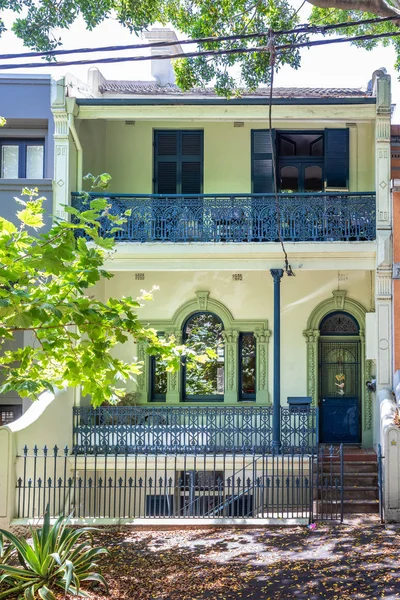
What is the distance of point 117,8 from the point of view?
1205 centimetres

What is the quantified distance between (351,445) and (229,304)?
4.34 m

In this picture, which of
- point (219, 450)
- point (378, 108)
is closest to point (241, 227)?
point (378, 108)

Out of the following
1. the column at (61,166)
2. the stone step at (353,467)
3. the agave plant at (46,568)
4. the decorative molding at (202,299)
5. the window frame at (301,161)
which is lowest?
the agave plant at (46,568)

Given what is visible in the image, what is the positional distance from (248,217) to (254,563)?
745 centimetres

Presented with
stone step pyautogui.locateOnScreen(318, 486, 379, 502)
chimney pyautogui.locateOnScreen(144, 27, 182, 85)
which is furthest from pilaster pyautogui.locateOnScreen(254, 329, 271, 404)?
chimney pyautogui.locateOnScreen(144, 27, 182, 85)

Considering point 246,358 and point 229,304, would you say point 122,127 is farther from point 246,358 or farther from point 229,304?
point 246,358

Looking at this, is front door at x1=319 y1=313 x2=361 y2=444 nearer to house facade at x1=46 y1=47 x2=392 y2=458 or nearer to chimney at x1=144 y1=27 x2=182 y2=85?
house facade at x1=46 y1=47 x2=392 y2=458

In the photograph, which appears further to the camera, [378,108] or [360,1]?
[378,108]

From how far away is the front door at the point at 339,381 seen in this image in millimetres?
15539

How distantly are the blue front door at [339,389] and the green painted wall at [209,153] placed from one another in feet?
12.4

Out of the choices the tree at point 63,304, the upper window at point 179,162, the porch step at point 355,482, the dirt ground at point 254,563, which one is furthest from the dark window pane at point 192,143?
the tree at point 63,304

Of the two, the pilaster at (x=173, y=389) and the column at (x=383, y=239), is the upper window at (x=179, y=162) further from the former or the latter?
the column at (x=383, y=239)

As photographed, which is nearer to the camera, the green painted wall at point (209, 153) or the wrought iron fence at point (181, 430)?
the wrought iron fence at point (181, 430)

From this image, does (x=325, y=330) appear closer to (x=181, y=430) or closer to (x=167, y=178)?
(x=181, y=430)
